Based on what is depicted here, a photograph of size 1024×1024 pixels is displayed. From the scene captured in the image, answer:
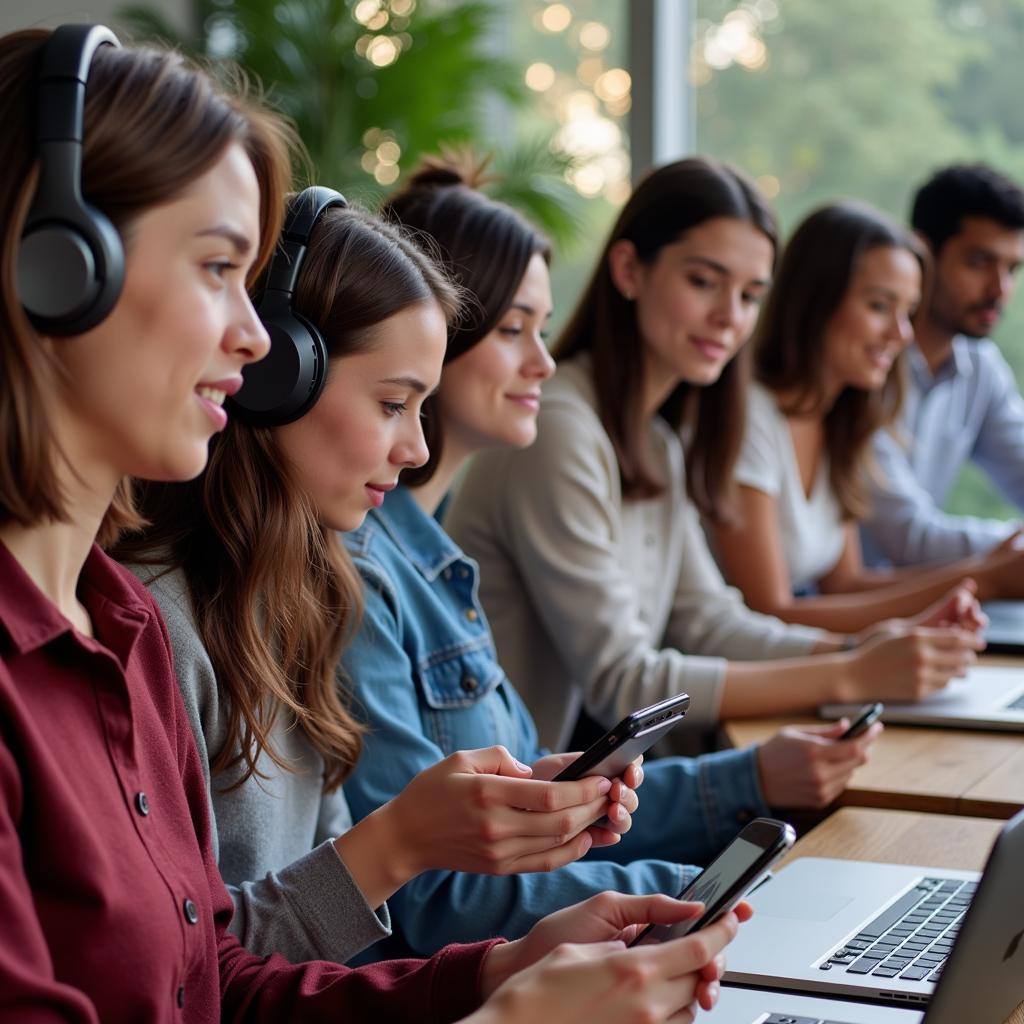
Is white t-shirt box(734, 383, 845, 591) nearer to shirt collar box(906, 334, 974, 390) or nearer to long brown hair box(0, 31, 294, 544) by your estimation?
shirt collar box(906, 334, 974, 390)

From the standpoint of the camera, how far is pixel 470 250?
170 centimetres

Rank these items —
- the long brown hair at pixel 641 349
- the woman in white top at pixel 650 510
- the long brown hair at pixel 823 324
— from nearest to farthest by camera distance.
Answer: the woman in white top at pixel 650 510 < the long brown hair at pixel 641 349 < the long brown hair at pixel 823 324

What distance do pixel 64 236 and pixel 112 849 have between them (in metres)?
0.36

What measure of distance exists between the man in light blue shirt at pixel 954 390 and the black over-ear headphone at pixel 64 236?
256 centimetres

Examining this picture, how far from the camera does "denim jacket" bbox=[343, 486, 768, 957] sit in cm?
134

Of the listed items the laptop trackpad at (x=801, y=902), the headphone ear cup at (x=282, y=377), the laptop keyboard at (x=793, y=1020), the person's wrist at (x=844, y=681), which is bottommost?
the person's wrist at (x=844, y=681)

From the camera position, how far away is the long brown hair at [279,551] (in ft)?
3.82

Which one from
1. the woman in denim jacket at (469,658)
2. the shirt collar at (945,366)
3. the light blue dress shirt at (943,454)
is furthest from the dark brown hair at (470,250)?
the shirt collar at (945,366)

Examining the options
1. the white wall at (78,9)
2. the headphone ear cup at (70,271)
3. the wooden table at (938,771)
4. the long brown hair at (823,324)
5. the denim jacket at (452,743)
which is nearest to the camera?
the headphone ear cup at (70,271)

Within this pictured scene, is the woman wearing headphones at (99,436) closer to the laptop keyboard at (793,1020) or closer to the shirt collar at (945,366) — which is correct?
the laptop keyboard at (793,1020)

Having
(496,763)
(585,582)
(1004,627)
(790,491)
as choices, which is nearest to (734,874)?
(496,763)

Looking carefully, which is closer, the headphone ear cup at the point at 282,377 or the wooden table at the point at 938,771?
the headphone ear cup at the point at 282,377

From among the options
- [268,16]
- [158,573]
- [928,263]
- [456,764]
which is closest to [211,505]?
[158,573]

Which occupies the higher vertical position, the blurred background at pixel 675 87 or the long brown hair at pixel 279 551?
the blurred background at pixel 675 87
